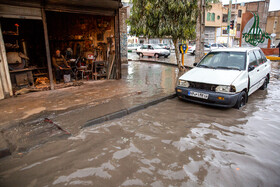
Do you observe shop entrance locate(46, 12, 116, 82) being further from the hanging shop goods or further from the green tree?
the hanging shop goods

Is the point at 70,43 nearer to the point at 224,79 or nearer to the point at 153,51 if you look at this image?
the point at 224,79

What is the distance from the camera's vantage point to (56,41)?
37.3 feet

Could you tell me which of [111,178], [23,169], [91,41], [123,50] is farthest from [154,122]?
[123,50]

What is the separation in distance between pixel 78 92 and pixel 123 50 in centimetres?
1084

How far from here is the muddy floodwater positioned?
2805mm

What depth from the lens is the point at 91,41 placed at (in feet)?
34.9

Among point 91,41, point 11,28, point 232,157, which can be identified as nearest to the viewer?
point 232,157

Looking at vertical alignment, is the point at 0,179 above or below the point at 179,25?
below

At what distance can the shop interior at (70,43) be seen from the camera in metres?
8.93

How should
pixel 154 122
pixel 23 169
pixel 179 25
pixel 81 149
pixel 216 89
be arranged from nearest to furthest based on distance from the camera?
pixel 23 169, pixel 81 149, pixel 154 122, pixel 216 89, pixel 179 25

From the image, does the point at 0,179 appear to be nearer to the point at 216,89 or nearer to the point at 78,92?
the point at 78,92

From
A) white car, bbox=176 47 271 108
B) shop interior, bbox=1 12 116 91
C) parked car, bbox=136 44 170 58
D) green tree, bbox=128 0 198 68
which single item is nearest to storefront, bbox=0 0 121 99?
shop interior, bbox=1 12 116 91

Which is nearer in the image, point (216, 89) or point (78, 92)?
point (216, 89)

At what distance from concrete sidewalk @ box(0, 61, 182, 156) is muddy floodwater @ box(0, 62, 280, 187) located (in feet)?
1.39
